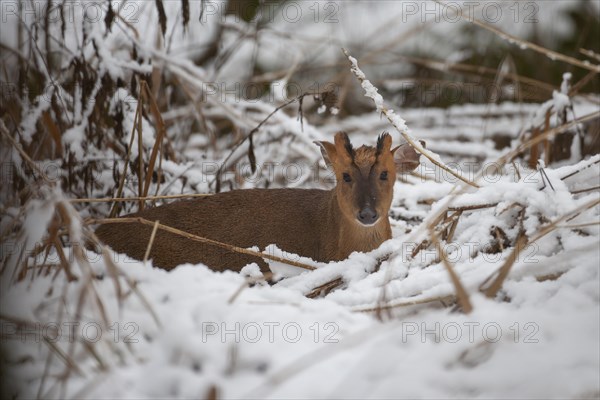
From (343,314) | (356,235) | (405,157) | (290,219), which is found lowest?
(343,314)

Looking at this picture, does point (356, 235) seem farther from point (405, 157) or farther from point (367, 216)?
point (405, 157)

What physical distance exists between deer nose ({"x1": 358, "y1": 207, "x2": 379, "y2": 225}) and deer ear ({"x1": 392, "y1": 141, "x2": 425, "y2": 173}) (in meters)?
0.50

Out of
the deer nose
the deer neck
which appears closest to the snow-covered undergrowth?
the deer nose

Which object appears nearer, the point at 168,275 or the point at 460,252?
the point at 168,275

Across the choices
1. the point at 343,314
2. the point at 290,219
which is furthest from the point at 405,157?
the point at 343,314

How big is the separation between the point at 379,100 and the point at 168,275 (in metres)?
1.43

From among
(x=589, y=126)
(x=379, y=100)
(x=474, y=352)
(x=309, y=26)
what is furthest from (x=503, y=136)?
(x=474, y=352)

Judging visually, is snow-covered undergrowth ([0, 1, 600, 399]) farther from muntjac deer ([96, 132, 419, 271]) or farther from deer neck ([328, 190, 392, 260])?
deer neck ([328, 190, 392, 260])

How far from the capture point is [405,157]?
14.1ft

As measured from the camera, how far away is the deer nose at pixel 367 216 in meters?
3.93

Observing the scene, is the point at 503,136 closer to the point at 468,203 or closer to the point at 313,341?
the point at 468,203

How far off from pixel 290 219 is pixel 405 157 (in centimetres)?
85

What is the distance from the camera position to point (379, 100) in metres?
3.39

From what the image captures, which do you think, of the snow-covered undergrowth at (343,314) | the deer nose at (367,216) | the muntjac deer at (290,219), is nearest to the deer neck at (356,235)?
the muntjac deer at (290,219)
